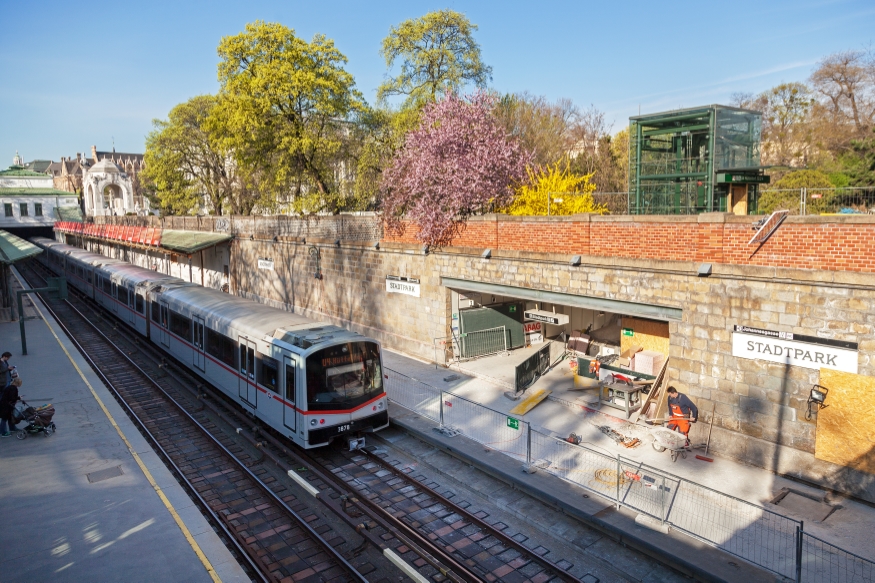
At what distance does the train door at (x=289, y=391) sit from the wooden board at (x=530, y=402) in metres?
5.55

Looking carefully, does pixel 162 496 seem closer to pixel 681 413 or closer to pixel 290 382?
pixel 290 382

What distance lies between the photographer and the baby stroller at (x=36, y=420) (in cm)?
1372

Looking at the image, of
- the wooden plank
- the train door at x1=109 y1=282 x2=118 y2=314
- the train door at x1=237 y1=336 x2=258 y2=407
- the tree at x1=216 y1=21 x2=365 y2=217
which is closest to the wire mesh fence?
the wooden plank

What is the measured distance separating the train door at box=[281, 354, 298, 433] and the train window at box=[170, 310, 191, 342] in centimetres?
687

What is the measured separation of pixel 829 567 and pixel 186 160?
50081 millimetres

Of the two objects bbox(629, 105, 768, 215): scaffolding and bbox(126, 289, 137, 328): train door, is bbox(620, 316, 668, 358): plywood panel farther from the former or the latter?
bbox(126, 289, 137, 328): train door

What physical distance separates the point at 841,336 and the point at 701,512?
4.07 metres

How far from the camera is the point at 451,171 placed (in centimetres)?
2012

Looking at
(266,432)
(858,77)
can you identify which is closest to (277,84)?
(266,432)

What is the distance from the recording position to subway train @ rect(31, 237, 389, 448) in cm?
1195

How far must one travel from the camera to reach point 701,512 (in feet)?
32.1

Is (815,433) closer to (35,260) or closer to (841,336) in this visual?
(841,336)

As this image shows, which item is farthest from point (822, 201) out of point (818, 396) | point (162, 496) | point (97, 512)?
point (97, 512)

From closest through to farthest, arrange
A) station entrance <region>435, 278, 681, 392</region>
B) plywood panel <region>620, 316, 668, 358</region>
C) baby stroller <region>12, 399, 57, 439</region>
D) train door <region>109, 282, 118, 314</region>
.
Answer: baby stroller <region>12, 399, 57, 439</region>
plywood panel <region>620, 316, 668, 358</region>
station entrance <region>435, 278, 681, 392</region>
train door <region>109, 282, 118, 314</region>
